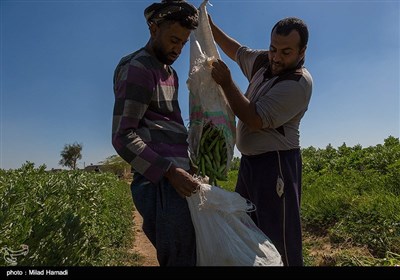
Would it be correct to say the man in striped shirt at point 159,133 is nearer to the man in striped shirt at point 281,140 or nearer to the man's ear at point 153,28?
A: the man's ear at point 153,28

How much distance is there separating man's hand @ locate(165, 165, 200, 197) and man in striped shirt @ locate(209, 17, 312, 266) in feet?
2.21

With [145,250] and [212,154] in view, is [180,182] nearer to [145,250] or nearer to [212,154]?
[212,154]

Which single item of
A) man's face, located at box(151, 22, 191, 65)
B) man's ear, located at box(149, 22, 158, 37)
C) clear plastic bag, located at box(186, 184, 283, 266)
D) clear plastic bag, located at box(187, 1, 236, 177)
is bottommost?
clear plastic bag, located at box(186, 184, 283, 266)

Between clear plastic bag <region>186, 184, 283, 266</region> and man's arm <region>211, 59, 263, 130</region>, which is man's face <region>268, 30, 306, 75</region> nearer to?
man's arm <region>211, 59, 263, 130</region>

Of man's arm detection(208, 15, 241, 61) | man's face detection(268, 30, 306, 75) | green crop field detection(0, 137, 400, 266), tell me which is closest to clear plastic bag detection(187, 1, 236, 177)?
man's face detection(268, 30, 306, 75)

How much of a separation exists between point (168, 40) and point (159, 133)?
1.51 ft

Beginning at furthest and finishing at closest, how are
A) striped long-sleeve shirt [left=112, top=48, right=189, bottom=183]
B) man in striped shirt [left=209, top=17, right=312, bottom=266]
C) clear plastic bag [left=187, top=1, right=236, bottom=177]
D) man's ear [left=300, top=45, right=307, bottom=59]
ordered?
man's ear [left=300, top=45, right=307, bottom=59] < man in striped shirt [left=209, top=17, right=312, bottom=266] < clear plastic bag [left=187, top=1, right=236, bottom=177] < striped long-sleeve shirt [left=112, top=48, right=189, bottom=183]

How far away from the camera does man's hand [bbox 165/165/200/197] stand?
1.85 meters

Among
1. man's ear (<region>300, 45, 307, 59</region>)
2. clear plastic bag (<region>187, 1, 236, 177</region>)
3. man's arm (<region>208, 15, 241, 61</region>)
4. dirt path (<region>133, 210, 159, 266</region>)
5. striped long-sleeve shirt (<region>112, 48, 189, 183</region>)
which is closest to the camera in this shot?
striped long-sleeve shirt (<region>112, 48, 189, 183</region>)

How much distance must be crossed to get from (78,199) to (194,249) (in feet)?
9.10

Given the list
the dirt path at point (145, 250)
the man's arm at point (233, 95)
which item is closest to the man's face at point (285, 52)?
the man's arm at point (233, 95)

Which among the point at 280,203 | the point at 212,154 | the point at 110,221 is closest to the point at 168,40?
the point at 212,154

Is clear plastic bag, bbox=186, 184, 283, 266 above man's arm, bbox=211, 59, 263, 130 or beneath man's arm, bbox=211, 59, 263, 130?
beneath

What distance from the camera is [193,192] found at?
189cm
